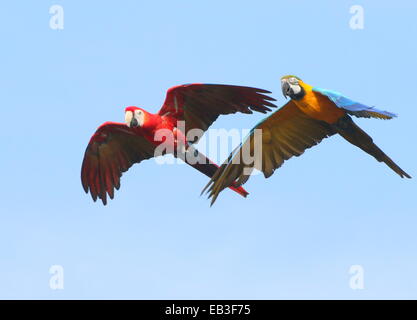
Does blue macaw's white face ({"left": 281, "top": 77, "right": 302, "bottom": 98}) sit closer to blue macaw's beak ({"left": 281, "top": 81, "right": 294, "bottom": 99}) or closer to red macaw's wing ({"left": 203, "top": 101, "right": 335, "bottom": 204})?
blue macaw's beak ({"left": 281, "top": 81, "right": 294, "bottom": 99})

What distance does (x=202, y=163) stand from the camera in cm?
1255

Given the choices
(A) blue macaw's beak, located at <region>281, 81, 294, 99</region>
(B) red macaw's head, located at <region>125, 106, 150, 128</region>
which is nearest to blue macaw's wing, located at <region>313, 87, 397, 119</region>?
(A) blue macaw's beak, located at <region>281, 81, 294, 99</region>

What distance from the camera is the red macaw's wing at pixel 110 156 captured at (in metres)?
13.2

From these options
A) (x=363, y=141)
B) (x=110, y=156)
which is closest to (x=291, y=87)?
(x=363, y=141)

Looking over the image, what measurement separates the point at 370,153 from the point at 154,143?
2.93 meters

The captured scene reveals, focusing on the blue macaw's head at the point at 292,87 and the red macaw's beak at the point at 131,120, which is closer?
the blue macaw's head at the point at 292,87

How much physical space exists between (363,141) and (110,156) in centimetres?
371

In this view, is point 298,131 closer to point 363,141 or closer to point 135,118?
point 363,141

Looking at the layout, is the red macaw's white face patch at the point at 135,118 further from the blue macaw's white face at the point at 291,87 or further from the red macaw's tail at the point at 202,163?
the blue macaw's white face at the point at 291,87

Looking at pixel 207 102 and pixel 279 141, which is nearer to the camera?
pixel 207 102

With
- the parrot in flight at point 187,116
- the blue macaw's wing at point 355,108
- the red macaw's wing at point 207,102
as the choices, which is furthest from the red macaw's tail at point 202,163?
the blue macaw's wing at point 355,108

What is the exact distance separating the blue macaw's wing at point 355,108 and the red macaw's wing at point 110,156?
2.75 metres

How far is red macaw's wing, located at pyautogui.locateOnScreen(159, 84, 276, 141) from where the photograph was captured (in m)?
12.4

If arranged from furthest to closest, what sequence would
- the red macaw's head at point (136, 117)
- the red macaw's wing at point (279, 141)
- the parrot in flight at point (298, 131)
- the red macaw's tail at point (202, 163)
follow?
the red macaw's wing at point (279, 141) < the red macaw's tail at point (202, 163) < the red macaw's head at point (136, 117) < the parrot in flight at point (298, 131)
